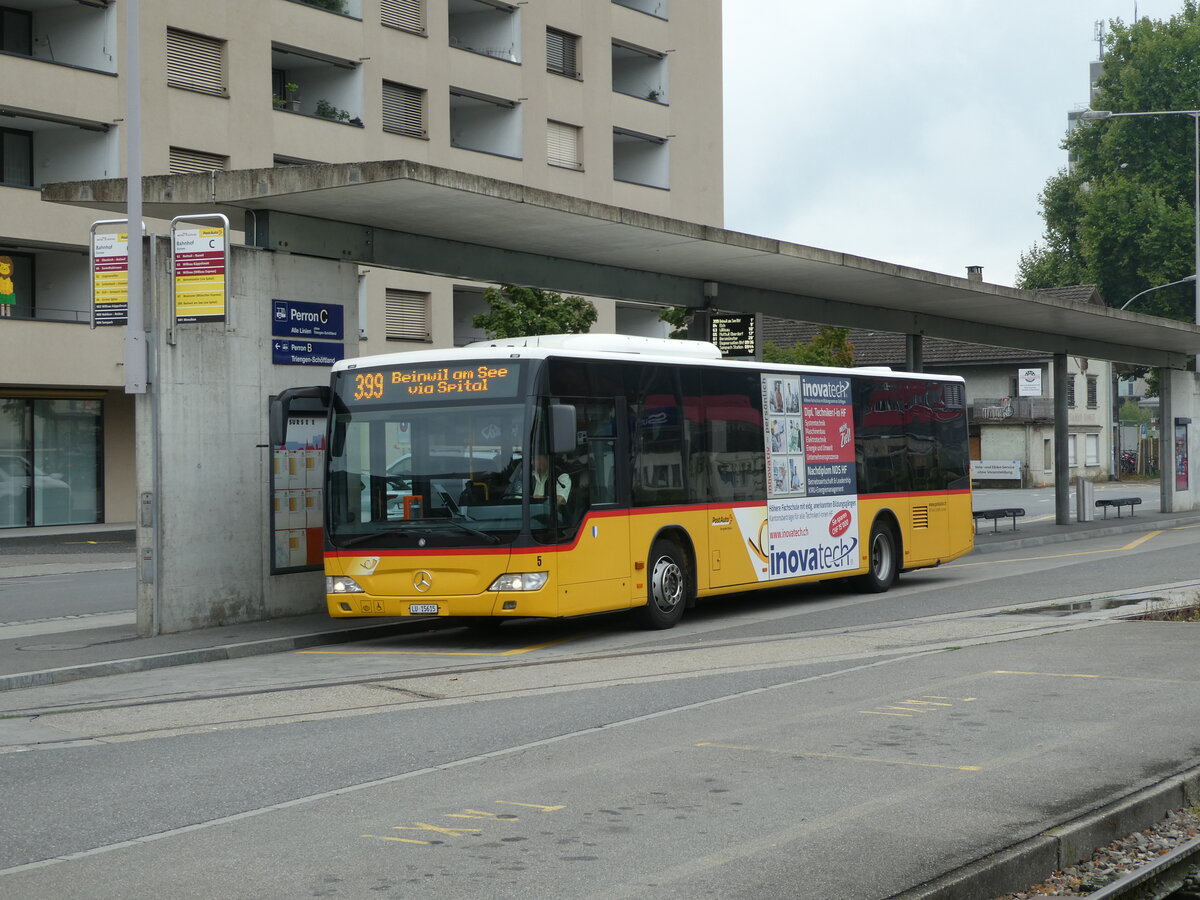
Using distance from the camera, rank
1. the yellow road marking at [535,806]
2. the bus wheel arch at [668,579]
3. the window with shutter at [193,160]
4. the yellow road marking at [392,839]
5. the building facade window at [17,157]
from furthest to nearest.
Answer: the window with shutter at [193,160] → the building facade window at [17,157] → the bus wheel arch at [668,579] → the yellow road marking at [535,806] → the yellow road marking at [392,839]

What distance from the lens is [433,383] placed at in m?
14.2

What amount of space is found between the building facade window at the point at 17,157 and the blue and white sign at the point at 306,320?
22014 millimetres

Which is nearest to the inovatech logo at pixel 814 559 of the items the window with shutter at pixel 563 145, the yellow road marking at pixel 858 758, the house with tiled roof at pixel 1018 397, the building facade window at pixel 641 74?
the yellow road marking at pixel 858 758

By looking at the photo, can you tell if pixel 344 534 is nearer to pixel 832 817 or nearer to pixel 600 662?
pixel 600 662

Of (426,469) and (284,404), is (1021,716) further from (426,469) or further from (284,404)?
(284,404)

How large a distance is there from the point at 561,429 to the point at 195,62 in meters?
27.1

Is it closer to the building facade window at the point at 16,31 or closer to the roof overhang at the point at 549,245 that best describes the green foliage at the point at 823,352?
the roof overhang at the point at 549,245

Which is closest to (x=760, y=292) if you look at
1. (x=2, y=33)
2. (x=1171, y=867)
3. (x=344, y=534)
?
(x=344, y=534)

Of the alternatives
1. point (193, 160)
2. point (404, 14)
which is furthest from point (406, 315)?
point (404, 14)

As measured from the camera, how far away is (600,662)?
12.9 m

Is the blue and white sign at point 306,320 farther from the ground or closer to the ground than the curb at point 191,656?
farther from the ground

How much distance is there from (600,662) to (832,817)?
636cm

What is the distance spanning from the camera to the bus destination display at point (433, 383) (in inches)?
553

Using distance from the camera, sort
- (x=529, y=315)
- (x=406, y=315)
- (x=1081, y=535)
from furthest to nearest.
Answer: (x=406, y=315), (x=529, y=315), (x=1081, y=535)
